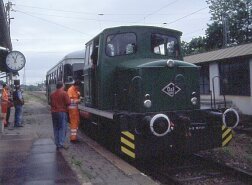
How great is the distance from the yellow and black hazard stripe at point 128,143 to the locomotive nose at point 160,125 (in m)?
0.62

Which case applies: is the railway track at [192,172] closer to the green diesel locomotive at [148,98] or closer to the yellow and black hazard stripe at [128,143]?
the green diesel locomotive at [148,98]

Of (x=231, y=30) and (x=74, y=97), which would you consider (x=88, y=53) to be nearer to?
(x=74, y=97)

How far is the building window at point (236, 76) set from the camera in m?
20.9

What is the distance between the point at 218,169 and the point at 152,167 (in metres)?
1.58

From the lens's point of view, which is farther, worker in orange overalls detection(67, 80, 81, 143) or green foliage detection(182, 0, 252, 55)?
green foliage detection(182, 0, 252, 55)

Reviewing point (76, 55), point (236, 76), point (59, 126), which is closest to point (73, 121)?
point (59, 126)

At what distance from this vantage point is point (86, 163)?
29.5ft

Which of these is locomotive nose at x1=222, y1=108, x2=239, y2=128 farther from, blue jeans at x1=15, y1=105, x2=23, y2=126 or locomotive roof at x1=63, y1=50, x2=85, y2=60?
locomotive roof at x1=63, y1=50, x2=85, y2=60

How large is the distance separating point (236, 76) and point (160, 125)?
1422 cm

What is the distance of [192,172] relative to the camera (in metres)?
9.15

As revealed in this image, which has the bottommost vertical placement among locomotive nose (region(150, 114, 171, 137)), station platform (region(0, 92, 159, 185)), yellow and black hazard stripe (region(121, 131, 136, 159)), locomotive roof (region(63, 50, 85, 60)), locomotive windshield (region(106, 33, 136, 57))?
station platform (region(0, 92, 159, 185))

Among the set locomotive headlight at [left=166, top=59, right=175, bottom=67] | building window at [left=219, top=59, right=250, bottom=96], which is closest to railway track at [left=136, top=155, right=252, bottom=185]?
locomotive headlight at [left=166, top=59, right=175, bottom=67]

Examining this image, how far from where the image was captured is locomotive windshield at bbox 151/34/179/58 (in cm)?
1093

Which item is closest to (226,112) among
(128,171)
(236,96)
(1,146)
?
(128,171)
